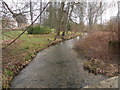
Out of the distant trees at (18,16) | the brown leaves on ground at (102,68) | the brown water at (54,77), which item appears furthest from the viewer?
the brown leaves on ground at (102,68)

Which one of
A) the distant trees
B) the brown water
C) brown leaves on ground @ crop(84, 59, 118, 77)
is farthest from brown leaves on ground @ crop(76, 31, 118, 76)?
the distant trees

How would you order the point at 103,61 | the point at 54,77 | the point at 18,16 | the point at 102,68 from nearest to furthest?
the point at 18,16 → the point at 54,77 → the point at 102,68 → the point at 103,61

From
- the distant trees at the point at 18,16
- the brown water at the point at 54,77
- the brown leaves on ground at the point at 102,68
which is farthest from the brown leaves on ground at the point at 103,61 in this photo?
the distant trees at the point at 18,16

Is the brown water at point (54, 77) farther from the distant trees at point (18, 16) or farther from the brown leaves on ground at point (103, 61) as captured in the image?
the distant trees at point (18, 16)

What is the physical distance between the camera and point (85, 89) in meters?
3.41

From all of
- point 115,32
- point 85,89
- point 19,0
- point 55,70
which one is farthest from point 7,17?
point 55,70

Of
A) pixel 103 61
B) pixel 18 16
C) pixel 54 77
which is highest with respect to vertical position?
pixel 18 16

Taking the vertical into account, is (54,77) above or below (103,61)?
below

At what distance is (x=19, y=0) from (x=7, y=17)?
352 mm

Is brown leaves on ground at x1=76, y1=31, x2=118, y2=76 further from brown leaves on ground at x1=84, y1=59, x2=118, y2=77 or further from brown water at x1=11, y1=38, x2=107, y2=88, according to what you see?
brown water at x1=11, y1=38, x2=107, y2=88

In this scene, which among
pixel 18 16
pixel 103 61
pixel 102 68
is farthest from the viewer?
pixel 103 61

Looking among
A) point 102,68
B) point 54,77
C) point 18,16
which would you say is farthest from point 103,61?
point 18,16

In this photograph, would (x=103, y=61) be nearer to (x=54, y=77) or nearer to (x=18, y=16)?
(x=54, y=77)

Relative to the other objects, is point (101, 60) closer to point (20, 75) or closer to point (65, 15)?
point (20, 75)
